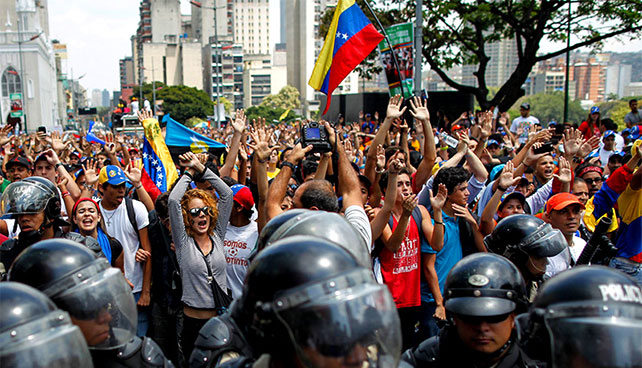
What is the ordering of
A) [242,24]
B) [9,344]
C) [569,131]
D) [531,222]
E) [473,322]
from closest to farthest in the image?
[9,344] → [473,322] → [531,222] → [569,131] → [242,24]

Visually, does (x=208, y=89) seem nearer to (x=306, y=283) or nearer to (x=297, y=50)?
(x=297, y=50)

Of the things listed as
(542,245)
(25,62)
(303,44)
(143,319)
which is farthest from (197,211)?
(303,44)

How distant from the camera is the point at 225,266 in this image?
445 centimetres

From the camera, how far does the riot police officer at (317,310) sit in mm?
1662

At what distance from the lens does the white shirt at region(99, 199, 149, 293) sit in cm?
509

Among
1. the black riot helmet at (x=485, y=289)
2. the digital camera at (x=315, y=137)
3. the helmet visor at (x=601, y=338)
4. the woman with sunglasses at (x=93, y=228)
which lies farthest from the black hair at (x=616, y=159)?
the helmet visor at (x=601, y=338)

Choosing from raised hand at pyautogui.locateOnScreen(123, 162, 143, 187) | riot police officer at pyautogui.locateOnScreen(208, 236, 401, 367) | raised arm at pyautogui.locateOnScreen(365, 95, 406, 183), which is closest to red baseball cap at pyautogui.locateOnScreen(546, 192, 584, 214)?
raised arm at pyautogui.locateOnScreen(365, 95, 406, 183)

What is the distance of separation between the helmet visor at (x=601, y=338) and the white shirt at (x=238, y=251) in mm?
2948

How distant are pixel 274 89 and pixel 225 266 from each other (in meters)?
146

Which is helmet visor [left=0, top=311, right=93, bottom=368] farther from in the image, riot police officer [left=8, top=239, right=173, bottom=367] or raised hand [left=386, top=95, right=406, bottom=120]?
raised hand [left=386, top=95, right=406, bottom=120]

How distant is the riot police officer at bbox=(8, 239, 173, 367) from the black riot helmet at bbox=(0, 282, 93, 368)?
0.24m

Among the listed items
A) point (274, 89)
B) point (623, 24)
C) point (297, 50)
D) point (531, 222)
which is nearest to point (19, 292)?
point (531, 222)

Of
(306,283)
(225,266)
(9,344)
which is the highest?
(306,283)

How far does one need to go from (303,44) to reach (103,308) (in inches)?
5108
